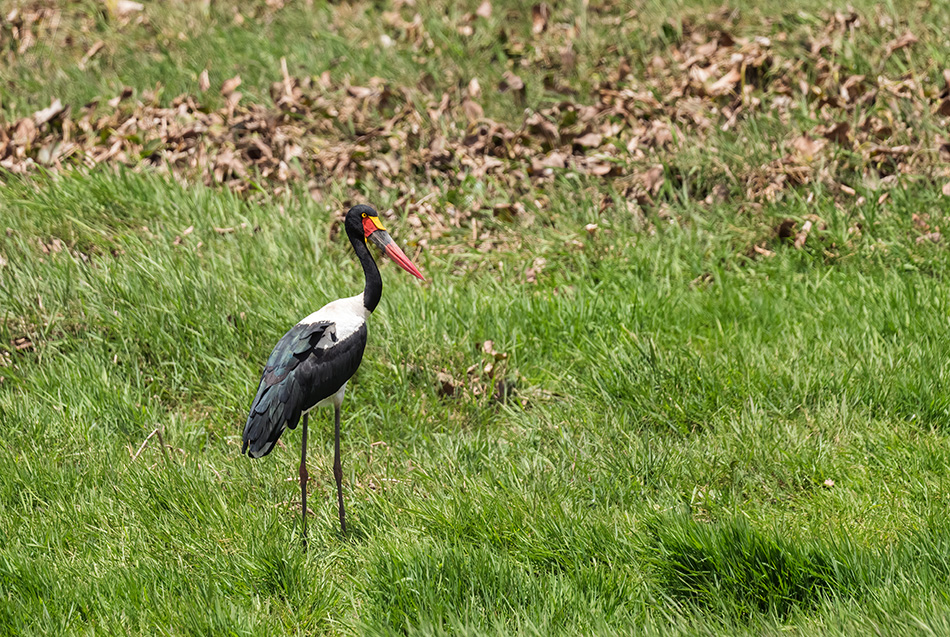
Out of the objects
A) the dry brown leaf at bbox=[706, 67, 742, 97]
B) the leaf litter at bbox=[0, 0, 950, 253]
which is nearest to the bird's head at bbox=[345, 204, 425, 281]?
the leaf litter at bbox=[0, 0, 950, 253]

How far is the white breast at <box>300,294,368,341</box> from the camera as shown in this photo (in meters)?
3.87

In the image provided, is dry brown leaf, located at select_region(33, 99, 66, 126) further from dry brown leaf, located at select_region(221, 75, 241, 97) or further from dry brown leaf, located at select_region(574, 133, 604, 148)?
dry brown leaf, located at select_region(574, 133, 604, 148)

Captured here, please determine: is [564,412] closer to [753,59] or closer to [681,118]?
[681,118]

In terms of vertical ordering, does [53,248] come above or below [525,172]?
above

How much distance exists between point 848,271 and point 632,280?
1.30 m

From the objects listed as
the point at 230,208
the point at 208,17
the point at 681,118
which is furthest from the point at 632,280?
the point at 208,17

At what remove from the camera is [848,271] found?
5.54 meters

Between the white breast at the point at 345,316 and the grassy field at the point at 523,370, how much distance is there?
2.51ft

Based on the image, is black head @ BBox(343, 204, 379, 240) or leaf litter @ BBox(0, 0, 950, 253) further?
leaf litter @ BBox(0, 0, 950, 253)

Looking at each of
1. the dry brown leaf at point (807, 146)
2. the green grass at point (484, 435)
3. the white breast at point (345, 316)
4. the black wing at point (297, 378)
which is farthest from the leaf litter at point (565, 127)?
the black wing at point (297, 378)

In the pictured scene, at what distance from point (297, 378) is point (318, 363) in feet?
0.34

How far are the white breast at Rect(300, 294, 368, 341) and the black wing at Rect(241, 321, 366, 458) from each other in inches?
0.9

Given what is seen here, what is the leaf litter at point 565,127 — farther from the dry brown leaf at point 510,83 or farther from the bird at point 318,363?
the bird at point 318,363

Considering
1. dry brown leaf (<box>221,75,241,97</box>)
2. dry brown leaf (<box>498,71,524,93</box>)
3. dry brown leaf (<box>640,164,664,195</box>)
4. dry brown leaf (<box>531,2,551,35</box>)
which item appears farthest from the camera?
dry brown leaf (<box>531,2,551,35</box>)
